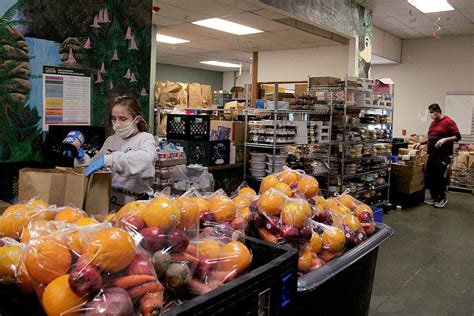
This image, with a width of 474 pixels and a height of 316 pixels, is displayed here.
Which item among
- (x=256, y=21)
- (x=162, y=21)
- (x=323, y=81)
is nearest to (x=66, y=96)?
(x=323, y=81)

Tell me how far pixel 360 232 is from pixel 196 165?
2.91 meters

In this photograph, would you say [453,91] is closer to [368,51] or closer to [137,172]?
[368,51]

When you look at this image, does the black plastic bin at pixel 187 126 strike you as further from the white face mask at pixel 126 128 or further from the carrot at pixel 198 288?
the carrot at pixel 198 288

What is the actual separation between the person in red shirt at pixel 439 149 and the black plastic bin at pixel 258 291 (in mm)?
6709

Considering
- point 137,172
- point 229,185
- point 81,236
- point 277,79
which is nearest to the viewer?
point 81,236

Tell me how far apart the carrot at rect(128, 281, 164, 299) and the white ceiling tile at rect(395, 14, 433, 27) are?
8.44 metres

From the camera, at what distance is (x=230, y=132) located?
17.8 ft

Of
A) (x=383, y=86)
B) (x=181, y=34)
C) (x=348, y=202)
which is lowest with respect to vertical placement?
(x=348, y=202)

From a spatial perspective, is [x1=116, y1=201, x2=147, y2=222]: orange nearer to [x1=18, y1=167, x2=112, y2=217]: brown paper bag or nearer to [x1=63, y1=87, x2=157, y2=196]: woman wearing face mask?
[x1=18, y1=167, x2=112, y2=217]: brown paper bag

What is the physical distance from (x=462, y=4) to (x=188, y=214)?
7.62 m

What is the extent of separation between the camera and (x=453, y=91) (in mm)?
9766

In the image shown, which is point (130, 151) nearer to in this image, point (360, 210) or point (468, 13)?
point (360, 210)

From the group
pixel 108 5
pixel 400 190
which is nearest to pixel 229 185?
pixel 108 5

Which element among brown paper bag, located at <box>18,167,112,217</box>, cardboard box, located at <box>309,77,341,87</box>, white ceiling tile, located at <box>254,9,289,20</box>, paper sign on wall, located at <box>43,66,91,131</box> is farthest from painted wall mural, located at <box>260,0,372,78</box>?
brown paper bag, located at <box>18,167,112,217</box>
